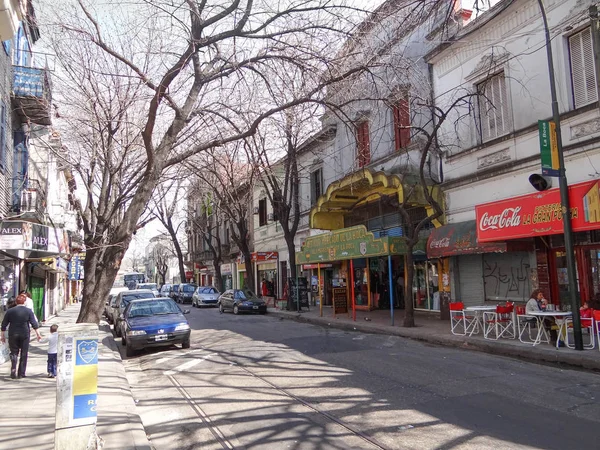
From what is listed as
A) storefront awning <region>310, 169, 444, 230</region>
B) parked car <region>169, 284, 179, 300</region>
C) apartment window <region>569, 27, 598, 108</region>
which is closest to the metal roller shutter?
storefront awning <region>310, 169, 444, 230</region>

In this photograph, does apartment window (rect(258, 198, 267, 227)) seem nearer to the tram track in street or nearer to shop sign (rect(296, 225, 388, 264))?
shop sign (rect(296, 225, 388, 264))

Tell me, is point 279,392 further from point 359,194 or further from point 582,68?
point 359,194

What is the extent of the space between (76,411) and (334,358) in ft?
21.7

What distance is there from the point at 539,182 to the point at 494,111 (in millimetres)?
3275

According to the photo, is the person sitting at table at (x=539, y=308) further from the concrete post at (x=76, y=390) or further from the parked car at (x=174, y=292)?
the parked car at (x=174, y=292)

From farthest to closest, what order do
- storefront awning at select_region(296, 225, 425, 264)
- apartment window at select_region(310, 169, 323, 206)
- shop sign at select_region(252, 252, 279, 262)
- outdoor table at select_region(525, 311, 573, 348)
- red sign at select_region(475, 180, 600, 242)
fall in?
shop sign at select_region(252, 252, 279, 262) → apartment window at select_region(310, 169, 323, 206) → storefront awning at select_region(296, 225, 425, 264) → red sign at select_region(475, 180, 600, 242) → outdoor table at select_region(525, 311, 573, 348)

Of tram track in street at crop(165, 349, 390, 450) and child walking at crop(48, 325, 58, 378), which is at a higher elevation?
child walking at crop(48, 325, 58, 378)

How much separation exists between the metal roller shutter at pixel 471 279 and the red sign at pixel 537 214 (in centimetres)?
232

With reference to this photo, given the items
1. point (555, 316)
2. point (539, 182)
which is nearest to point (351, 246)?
point (539, 182)

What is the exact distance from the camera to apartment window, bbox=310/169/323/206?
27622 millimetres

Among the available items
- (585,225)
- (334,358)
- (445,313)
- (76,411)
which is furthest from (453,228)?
(76,411)

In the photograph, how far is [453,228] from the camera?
→ 1574 centimetres

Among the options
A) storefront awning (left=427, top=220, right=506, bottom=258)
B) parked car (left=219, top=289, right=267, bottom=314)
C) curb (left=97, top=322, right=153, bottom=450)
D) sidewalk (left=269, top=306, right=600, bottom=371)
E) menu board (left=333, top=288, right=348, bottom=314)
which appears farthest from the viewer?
parked car (left=219, top=289, right=267, bottom=314)

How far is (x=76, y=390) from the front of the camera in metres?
4.94
